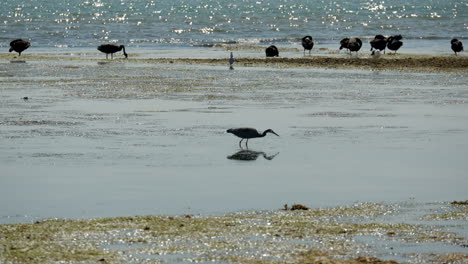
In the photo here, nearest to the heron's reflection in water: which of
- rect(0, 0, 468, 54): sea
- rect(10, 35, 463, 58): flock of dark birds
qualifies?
rect(10, 35, 463, 58): flock of dark birds

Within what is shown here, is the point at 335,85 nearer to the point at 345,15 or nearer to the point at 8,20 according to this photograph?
the point at 8,20

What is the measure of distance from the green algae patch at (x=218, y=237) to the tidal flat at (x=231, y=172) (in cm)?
2

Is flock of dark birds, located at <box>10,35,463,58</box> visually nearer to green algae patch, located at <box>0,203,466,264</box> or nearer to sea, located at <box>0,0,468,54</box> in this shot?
sea, located at <box>0,0,468,54</box>

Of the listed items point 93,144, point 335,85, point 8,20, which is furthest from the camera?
point 8,20

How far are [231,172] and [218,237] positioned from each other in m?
4.72

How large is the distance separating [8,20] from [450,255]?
7979cm

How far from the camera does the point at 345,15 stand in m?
103

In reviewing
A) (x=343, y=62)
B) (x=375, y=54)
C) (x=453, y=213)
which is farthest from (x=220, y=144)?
(x=375, y=54)

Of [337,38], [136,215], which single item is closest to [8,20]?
[337,38]

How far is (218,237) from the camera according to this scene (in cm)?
1156

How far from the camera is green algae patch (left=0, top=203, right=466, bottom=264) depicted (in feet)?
34.9

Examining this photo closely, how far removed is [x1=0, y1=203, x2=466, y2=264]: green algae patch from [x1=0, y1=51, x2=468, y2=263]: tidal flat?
22 millimetres

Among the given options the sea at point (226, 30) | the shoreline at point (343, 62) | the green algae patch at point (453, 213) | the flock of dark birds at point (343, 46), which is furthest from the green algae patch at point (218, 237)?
the sea at point (226, 30)

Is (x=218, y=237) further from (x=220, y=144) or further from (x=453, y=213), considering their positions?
(x=220, y=144)
